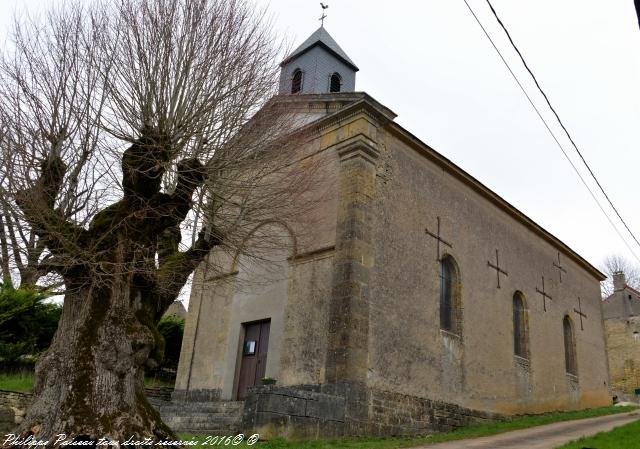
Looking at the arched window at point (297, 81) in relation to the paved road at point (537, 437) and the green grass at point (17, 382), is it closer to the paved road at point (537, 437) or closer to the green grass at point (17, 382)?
the green grass at point (17, 382)

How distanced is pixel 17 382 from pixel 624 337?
92.8ft

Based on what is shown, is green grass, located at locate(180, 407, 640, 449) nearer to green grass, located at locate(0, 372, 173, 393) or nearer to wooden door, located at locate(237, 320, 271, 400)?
wooden door, located at locate(237, 320, 271, 400)

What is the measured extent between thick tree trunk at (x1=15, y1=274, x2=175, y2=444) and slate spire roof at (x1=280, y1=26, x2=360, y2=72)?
10.8m

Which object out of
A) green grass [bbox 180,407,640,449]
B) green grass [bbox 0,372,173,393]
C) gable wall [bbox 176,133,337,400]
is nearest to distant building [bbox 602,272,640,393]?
green grass [bbox 180,407,640,449]

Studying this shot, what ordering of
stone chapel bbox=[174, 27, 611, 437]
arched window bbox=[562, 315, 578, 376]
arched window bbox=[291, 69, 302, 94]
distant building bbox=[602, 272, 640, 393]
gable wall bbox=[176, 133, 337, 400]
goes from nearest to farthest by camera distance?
stone chapel bbox=[174, 27, 611, 437] → gable wall bbox=[176, 133, 337, 400] → arched window bbox=[291, 69, 302, 94] → arched window bbox=[562, 315, 578, 376] → distant building bbox=[602, 272, 640, 393]

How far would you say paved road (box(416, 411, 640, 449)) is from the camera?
351 inches

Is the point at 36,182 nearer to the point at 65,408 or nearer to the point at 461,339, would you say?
the point at 65,408

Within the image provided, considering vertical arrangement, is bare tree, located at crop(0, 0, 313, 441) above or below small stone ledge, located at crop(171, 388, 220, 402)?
above

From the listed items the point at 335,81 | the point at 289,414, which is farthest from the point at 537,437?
the point at 335,81

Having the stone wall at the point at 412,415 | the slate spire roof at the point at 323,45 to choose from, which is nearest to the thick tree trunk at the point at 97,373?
the stone wall at the point at 412,415

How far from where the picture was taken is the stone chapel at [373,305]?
10.2 meters

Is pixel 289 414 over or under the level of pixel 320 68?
under

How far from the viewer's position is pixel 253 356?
40.2ft

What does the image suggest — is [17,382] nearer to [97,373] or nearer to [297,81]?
[97,373]
